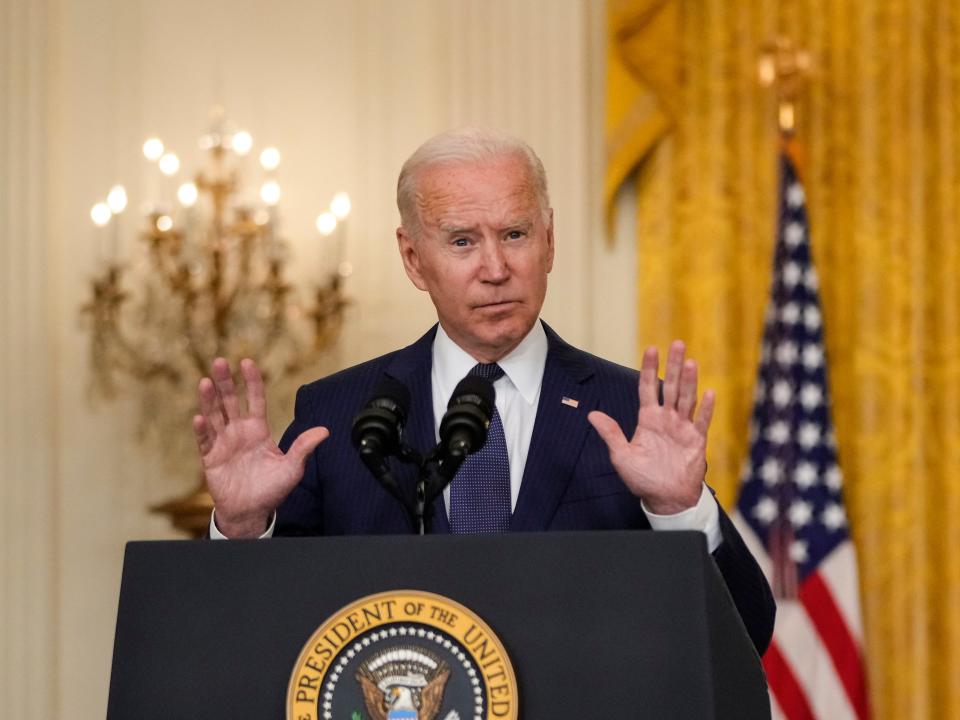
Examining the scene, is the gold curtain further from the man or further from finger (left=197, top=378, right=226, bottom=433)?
finger (left=197, top=378, right=226, bottom=433)

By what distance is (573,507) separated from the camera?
94.8 inches

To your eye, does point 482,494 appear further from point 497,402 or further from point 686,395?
point 686,395

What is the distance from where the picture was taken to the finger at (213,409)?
216cm

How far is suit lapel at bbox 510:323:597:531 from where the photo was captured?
A: 238 cm

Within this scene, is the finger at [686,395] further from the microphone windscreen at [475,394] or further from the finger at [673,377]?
the microphone windscreen at [475,394]

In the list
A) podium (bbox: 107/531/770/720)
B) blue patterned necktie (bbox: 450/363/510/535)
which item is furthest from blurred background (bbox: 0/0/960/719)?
podium (bbox: 107/531/770/720)

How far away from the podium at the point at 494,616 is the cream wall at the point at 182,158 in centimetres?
368

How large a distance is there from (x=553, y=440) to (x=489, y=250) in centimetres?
37

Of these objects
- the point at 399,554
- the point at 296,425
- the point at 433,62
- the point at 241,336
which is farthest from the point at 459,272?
the point at 433,62

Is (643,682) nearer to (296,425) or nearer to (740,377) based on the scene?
(296,425)

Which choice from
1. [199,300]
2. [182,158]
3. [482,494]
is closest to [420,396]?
[482,494]

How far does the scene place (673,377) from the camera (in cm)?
212

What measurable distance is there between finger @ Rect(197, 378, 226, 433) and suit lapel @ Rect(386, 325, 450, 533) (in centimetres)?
36

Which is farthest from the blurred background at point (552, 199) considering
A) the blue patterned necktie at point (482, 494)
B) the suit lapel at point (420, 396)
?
the blue patterned necktie at point (482, 494)
